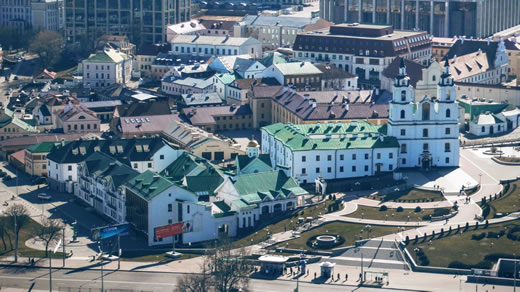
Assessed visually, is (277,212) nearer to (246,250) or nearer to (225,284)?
(246,250)

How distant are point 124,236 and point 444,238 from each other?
119ft

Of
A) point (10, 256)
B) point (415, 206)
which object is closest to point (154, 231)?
point (10, 256)

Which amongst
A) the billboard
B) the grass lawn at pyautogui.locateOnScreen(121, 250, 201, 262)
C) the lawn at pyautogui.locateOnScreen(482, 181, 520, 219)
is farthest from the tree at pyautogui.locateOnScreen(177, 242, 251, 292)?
the lawn at pyautogui.locateOnScreen(482, 181, 520, 219)

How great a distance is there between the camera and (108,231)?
185 m

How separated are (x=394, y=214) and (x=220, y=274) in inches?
1315

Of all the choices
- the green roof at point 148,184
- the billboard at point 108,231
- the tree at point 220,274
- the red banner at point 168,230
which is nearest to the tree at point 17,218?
the billboard at point 108,231

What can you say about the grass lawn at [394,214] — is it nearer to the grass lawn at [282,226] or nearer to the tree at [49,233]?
the grass lawn at [282,226]

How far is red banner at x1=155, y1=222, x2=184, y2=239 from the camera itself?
186125mm

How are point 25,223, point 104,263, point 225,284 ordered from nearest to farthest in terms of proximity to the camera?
point 225,284 < point 104,263 < point 25,223

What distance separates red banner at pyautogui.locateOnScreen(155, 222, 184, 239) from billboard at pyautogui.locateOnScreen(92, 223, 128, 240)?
3.74 m

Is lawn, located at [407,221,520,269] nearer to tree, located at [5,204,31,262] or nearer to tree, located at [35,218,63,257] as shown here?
tree, located at [35,218,63,257]

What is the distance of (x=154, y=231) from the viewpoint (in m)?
188

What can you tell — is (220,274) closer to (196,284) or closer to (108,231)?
(196,284)

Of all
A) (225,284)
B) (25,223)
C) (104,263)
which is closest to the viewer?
(225,284)
